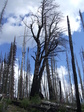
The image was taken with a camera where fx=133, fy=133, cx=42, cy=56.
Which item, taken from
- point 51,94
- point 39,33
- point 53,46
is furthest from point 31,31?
point 51,94

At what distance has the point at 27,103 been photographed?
27.2ft

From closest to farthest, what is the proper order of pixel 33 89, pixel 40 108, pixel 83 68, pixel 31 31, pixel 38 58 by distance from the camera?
pixel 40 108 < pixel 33 89 < pixel 38 58 < pixel 31 31 < pixel 83 68

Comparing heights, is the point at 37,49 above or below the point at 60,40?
below

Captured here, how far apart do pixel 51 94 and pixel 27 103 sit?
4.78 meters

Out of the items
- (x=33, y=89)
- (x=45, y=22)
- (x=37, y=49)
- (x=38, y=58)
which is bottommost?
(x=33, y=89)

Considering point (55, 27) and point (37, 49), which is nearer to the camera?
point (37, 49)

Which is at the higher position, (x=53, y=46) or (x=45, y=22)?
(x=45, y=22)

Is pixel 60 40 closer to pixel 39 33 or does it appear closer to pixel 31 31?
pixel 39 33

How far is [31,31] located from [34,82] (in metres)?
4.84

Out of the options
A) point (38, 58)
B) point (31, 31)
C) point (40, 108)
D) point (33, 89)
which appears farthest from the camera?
point (31, 31)

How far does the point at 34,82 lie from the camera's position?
34.9ft

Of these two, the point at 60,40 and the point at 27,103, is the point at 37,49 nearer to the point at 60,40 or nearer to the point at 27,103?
the point at 60,40

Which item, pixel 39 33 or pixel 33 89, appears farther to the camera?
pixel 39 33

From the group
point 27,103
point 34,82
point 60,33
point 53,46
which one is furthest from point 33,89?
point 60,33
